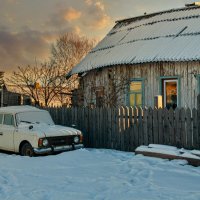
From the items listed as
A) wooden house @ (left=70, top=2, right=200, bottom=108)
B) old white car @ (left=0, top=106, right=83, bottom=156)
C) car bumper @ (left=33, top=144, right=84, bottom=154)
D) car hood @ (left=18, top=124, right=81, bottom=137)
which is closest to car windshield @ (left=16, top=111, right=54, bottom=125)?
old white car @ (left=0, top=106, right=83, bottom=156)

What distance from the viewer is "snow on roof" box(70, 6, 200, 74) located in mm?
17203

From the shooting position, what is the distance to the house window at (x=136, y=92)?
61.7 feet

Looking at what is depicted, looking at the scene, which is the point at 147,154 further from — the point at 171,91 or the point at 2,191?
the point at 171,91

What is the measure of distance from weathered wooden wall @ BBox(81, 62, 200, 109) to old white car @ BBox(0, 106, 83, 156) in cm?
635

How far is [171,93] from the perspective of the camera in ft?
58.6

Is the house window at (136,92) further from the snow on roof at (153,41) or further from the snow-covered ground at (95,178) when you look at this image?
the snow-covered ground at (95,178)

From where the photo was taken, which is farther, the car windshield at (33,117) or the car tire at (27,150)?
the car windshield at (33,117)

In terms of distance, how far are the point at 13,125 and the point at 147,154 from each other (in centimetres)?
436

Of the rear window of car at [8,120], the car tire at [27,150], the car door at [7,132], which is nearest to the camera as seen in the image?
the car tire at [27,150]

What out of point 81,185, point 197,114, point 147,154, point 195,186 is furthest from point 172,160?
point 81,185

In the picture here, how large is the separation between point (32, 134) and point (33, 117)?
4.90 ft

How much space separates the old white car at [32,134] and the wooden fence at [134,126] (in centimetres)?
146

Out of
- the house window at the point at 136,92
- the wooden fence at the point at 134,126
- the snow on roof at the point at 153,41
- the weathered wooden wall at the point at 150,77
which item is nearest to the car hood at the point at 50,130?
the wooden fence at the point at 134,126

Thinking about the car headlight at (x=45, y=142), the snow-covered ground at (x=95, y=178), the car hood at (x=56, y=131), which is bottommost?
the snow-covered ground at (x=95, y=178)
